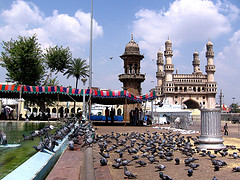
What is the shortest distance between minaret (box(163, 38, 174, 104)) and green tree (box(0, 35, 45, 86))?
2192 inches

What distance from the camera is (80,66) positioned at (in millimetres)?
43469

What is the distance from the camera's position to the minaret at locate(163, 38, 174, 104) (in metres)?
80.4

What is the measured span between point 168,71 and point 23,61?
58.1 meters

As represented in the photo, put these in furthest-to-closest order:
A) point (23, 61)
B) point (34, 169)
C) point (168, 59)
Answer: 1. point (168, 59)
2. point (23, 61)
3. point (34, 169)

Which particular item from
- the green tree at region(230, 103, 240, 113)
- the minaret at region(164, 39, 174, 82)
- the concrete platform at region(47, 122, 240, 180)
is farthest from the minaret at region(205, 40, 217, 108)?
the concrete platform at region(47, 122, 240, 180)

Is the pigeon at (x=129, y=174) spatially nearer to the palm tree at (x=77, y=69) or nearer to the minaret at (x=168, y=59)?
the palm tree at (x=77, y=69)

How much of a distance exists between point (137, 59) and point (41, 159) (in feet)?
104

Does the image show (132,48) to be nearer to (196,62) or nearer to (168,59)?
(168,59)

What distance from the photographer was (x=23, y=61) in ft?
96.7

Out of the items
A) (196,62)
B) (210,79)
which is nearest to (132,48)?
(210,79)

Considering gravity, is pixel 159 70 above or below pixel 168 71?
above

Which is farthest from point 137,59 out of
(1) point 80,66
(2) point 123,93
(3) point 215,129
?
(3) point 215,129

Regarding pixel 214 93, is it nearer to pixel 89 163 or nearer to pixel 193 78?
pixel 193 78

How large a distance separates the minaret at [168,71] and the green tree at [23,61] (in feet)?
183
